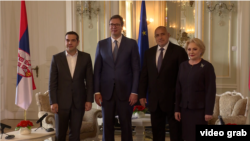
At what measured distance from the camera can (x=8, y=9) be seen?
618 cm

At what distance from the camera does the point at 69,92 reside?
9.82 feet

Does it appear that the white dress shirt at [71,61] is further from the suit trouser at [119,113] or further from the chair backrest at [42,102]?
the chair backrest at [42,102]

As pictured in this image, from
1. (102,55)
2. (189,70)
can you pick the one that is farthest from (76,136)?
(189,70)

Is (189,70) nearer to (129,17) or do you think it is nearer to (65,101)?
(65,101)

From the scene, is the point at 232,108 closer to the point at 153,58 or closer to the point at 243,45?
the point at 243,45

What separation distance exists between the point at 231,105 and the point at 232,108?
0.16ft

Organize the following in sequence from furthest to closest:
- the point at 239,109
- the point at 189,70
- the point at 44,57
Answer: the point at 44,57, the point at 239,109, the point at 189,70

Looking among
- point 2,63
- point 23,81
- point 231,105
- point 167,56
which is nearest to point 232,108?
point 231,105

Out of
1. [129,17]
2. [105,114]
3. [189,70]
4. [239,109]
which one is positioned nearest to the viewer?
[189,70]

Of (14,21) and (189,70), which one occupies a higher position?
(14,21)

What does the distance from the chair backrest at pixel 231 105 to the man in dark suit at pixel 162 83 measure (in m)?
1.27

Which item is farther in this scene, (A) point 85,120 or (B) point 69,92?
(A) point 85,120

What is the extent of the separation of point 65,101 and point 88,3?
2.91m

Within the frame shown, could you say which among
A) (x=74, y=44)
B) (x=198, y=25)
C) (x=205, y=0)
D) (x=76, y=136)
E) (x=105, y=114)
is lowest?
(x=76, y=136)
